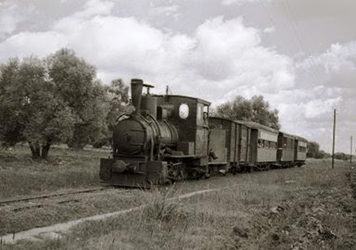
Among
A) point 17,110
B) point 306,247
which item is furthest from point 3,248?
point 17,110

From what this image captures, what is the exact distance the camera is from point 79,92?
34625 mm

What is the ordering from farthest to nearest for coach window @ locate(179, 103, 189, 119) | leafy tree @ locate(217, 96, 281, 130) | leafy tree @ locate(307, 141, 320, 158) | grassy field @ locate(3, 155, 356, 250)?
→ leafy tree @ locate(307, 141, 320, 158), leafy tree @ locate(217, 96, 281, 130), coach window @ locate(179, 103, 189, 119), grassy field @ locate(3, 155, 356, 250)

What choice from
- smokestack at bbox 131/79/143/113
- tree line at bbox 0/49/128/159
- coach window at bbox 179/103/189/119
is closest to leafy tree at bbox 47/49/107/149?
tree line at bbox 0/49/128/159

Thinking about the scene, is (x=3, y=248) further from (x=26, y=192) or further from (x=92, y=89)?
(x=92, y=89)

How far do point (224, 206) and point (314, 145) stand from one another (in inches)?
4302

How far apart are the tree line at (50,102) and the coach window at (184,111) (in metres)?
13.2

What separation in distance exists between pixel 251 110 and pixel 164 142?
214 ft

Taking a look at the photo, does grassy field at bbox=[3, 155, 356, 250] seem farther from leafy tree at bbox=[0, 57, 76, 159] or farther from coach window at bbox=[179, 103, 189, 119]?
Result: leafy tree at bbox=[0, 57, 76, 159]

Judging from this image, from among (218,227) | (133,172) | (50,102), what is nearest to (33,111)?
(50,102)

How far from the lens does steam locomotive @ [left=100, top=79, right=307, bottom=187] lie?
59.1 feet

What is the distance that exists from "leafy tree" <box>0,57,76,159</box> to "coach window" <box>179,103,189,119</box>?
13.2 m

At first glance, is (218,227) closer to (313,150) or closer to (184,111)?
(184,111)

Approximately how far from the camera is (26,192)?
1555cm

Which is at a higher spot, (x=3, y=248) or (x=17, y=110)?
(x=17, y=110)
